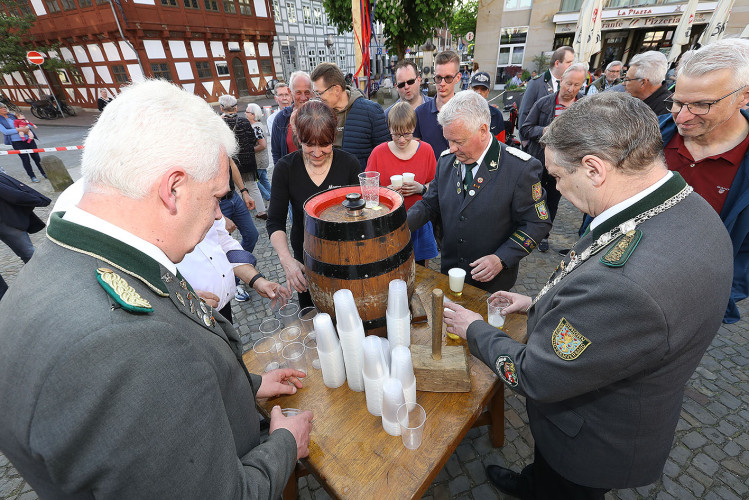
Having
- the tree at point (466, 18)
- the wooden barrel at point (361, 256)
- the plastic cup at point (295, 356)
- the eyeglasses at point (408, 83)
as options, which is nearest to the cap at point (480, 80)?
the eyeglasses at point (408, 83)

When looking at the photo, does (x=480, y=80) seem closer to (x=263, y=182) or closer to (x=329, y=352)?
(x=263, y=182)

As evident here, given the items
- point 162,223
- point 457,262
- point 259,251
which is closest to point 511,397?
point 457,262

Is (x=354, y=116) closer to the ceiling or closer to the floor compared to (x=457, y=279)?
closer to the ceiling

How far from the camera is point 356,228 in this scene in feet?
5.24

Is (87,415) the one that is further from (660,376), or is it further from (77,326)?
(660,376)

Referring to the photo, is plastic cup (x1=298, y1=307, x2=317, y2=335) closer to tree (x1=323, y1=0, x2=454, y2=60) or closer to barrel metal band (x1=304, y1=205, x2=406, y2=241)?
barrel metal band (x1=304, y1=205, x2=406, y2=241)

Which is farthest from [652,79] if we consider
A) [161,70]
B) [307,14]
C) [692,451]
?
[307,14]

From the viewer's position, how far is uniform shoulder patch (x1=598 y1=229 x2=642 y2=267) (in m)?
1.11

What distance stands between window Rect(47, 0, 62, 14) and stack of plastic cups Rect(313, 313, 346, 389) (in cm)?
3277

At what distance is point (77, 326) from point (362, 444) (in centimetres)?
109

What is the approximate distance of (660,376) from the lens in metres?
1.21

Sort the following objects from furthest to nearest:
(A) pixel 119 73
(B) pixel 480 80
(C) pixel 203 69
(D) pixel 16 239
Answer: (C) pixel 203 69 < (A) pixel 119 73 < (B) pixel 480 80 < (D) pixel 16 239

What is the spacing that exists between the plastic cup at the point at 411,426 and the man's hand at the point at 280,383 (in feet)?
1.86

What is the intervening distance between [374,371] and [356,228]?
661 millimetres
